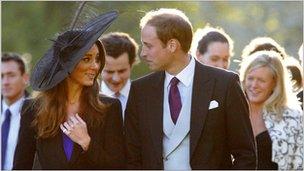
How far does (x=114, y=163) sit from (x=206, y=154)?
1.98 ft

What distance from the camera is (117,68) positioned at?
8.89 metres

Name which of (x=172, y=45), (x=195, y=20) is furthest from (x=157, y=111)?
(x=195, y=20)

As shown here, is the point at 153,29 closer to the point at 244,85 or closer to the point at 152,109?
the point at 152,109

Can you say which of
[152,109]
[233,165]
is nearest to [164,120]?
[152,109]

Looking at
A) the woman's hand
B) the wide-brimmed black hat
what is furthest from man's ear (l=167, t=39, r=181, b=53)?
the woman's hand

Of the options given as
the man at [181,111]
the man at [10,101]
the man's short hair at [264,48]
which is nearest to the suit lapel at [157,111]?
the man at [181,111]

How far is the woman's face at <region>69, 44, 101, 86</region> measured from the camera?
23.4ft

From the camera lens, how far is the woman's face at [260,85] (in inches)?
348

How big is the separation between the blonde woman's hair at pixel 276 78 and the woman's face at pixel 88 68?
6.85 feet

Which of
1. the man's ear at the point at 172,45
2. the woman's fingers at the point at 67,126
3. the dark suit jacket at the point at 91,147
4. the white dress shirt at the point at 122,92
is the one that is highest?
the man's ear at the point at 172,45

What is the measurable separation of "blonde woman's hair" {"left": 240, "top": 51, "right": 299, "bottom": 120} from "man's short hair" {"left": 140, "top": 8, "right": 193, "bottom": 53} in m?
1.71

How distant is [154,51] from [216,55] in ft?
7.28

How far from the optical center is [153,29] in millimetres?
7250

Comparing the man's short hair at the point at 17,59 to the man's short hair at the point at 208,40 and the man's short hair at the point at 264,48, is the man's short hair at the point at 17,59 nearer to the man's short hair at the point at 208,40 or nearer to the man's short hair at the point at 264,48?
the man's short hair at the point at 208,40
